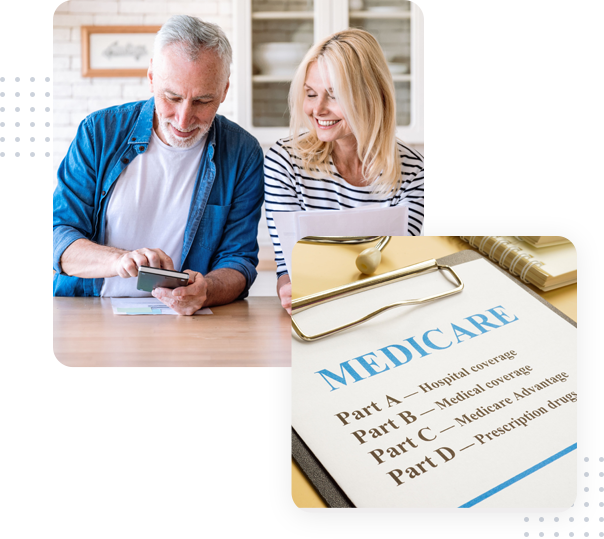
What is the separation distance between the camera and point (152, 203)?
50.0 inches

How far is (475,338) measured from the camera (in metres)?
1.24

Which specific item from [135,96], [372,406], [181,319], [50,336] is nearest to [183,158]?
[135,96]

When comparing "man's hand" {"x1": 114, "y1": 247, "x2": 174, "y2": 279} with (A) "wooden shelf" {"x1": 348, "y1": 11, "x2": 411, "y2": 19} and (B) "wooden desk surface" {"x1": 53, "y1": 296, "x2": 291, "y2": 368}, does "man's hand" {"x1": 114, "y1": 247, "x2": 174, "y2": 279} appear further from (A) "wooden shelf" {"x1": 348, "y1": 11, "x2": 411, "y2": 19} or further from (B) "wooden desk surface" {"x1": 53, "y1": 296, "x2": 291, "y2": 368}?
(A) "wooden shelf" {"x1": 348, "y1": 11, "x2": 411, "y2": 19}

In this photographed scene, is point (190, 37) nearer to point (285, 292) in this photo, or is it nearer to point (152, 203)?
point (152, 203)

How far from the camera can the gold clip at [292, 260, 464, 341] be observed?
4.00 feet

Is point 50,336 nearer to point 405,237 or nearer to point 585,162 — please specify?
point 405,237

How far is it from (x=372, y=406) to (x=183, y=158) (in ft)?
1.89

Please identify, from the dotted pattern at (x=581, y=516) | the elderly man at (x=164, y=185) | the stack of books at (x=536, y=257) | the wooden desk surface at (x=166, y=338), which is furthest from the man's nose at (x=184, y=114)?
the dotted pattern at (x=581, y=516)

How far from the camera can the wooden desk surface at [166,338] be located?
3.82ft

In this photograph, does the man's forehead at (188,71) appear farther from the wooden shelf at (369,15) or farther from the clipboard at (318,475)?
the clipboard at (318,475)

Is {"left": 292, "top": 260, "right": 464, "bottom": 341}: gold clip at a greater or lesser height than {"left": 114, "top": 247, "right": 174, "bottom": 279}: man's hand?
lesser

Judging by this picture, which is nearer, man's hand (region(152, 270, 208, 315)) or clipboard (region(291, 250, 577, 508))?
clipboard (region(291, 250, 577, 508))

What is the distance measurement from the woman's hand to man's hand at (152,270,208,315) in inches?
5.6

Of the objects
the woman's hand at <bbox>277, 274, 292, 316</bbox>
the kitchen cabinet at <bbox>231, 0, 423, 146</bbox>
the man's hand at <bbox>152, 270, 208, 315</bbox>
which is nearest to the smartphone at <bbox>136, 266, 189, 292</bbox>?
the man's hand at <bbox>152, 270, 208, 315</bbox>
